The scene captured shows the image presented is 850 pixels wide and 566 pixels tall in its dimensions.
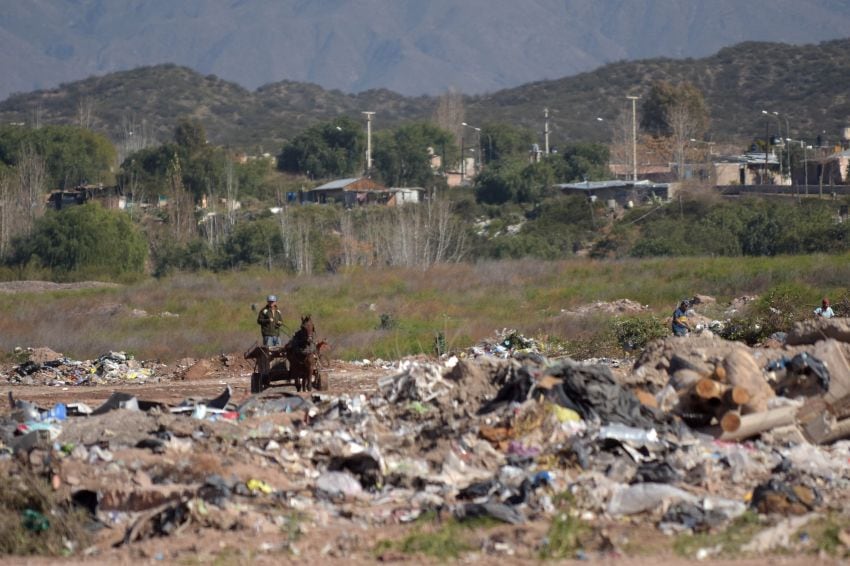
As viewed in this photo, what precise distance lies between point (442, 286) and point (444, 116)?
5543 centimetres

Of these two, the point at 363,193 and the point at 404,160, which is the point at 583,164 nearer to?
the point at 404,160

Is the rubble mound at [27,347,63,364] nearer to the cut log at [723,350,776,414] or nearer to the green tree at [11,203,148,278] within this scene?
the cut log at [723,350,776,414]

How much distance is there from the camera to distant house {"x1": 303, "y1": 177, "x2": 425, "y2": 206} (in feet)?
201

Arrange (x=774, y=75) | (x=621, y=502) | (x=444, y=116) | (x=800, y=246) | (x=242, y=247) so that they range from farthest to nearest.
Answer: (x=774, y=75), (x=444, y=116), (x=242, y=247), (x=800, y=246), (x=621, y=502)

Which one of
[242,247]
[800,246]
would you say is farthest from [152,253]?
[800,246]

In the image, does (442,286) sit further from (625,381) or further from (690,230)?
(625,381)

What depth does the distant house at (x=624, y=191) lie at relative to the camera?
5497cm

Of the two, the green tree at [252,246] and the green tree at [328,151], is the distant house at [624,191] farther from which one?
the green tree at [328,151]

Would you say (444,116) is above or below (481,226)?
above

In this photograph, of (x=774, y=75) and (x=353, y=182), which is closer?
(x=353, y=182)

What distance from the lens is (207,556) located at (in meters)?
8.46

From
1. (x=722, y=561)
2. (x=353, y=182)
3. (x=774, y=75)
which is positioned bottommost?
(x=722, y=561)

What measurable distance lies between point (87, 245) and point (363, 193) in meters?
18.6

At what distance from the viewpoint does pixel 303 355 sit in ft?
50.3
